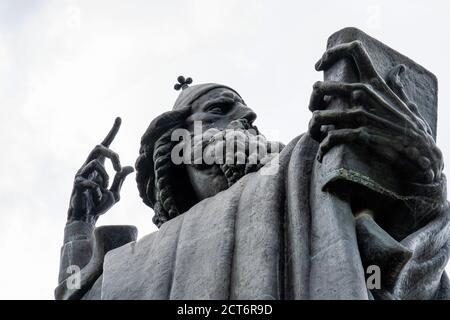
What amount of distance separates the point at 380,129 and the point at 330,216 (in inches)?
22.4

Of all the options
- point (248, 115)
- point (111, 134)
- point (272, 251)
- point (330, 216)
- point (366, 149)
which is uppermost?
point (111, 134)

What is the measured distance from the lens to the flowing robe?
629 cm

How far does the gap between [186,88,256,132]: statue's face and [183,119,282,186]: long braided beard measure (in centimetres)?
9

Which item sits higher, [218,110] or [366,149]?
[218,110]

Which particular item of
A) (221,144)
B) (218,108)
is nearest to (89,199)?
(218,108)

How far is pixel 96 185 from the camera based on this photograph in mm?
9961

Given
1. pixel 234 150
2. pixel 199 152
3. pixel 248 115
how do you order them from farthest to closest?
pixel 248 115 → pixel 199 152 → pixel 234 150

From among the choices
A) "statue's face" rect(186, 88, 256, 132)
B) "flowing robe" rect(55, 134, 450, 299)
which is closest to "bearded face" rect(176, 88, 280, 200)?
"statue's face" rect(186, 88, 256, 132)

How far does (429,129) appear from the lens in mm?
7047

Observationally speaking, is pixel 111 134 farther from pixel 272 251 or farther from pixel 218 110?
pixel 272 251

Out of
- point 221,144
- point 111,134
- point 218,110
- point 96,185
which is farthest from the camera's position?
point 111,134
